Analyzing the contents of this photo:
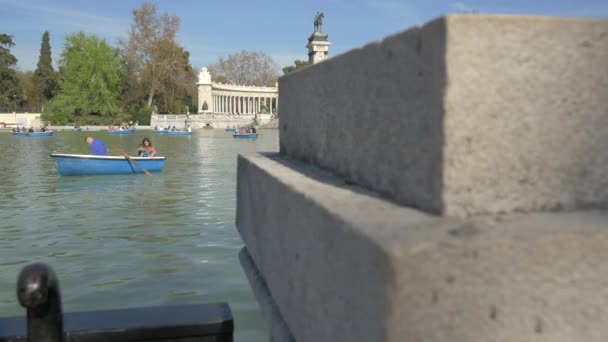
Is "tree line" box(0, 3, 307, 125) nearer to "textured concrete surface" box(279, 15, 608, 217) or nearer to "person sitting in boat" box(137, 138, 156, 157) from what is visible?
"person sitting in boat" box(137, 138, 156, 157)

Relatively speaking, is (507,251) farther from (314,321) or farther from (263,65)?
(263,65)

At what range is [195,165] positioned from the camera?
18.3 metres

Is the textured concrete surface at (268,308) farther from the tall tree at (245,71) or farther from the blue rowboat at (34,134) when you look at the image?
the tall tree at (245,71)

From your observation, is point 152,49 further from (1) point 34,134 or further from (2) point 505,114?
(2) point 505,114

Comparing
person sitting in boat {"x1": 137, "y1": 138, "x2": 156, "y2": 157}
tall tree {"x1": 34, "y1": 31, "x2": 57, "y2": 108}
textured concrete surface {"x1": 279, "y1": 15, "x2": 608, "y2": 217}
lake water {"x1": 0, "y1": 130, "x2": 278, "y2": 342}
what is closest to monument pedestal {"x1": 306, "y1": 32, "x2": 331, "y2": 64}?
person sitting in boat {"x1": 137, "y1": 138, "x2": 156, "y2": 157}

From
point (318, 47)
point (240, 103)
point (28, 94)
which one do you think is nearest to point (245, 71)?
point (240, 103)

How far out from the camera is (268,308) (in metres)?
2.48

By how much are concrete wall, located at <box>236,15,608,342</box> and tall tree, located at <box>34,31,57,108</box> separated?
3126 inches

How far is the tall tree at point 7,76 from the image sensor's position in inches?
2662

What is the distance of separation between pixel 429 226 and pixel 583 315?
40 cm

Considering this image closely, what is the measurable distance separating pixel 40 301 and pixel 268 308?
0.97 metres

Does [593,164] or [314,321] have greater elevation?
[593,164]

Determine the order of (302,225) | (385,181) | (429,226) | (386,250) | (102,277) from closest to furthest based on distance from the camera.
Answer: (386,250)
(429,226)
(385,181)
(302,225)
(102,277)

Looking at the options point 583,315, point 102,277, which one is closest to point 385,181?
point 583,315
